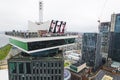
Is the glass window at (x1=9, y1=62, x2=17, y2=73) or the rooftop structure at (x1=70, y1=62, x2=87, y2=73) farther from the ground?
the glass window at (x1=9, y1=62, x2=17, y2=73)

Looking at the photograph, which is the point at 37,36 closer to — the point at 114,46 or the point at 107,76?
the point at 107,76

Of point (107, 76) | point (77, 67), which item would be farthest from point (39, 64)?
point (107, 76)

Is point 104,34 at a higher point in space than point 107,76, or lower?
higher

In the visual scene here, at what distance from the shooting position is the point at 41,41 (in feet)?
118

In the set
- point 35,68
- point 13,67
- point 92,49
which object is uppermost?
point 92,49

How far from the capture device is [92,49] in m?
73.4

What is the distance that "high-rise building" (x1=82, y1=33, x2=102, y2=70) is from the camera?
72.2 metres

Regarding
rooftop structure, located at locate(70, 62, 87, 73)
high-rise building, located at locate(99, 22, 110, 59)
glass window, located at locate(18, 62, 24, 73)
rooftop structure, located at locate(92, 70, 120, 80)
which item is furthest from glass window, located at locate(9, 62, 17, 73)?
high-rise building, located at locate(99, 22, 110, 59)

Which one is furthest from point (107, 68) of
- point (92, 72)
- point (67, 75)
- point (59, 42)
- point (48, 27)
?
point (48, 27)

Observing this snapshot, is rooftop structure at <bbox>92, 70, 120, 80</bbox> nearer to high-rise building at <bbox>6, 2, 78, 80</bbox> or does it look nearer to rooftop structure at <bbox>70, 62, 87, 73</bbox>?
rooftop structure at <bbox>70, 62, 87, 73</bbox>

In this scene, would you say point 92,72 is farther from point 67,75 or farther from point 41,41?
point 41,41

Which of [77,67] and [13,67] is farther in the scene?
[77,67]

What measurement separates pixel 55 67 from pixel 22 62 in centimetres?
A: 955

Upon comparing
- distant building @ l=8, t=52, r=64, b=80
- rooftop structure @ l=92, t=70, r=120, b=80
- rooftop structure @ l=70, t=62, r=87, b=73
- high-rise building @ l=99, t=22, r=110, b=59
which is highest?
high-rise building @ l=99, t=22, r=110, b=59
